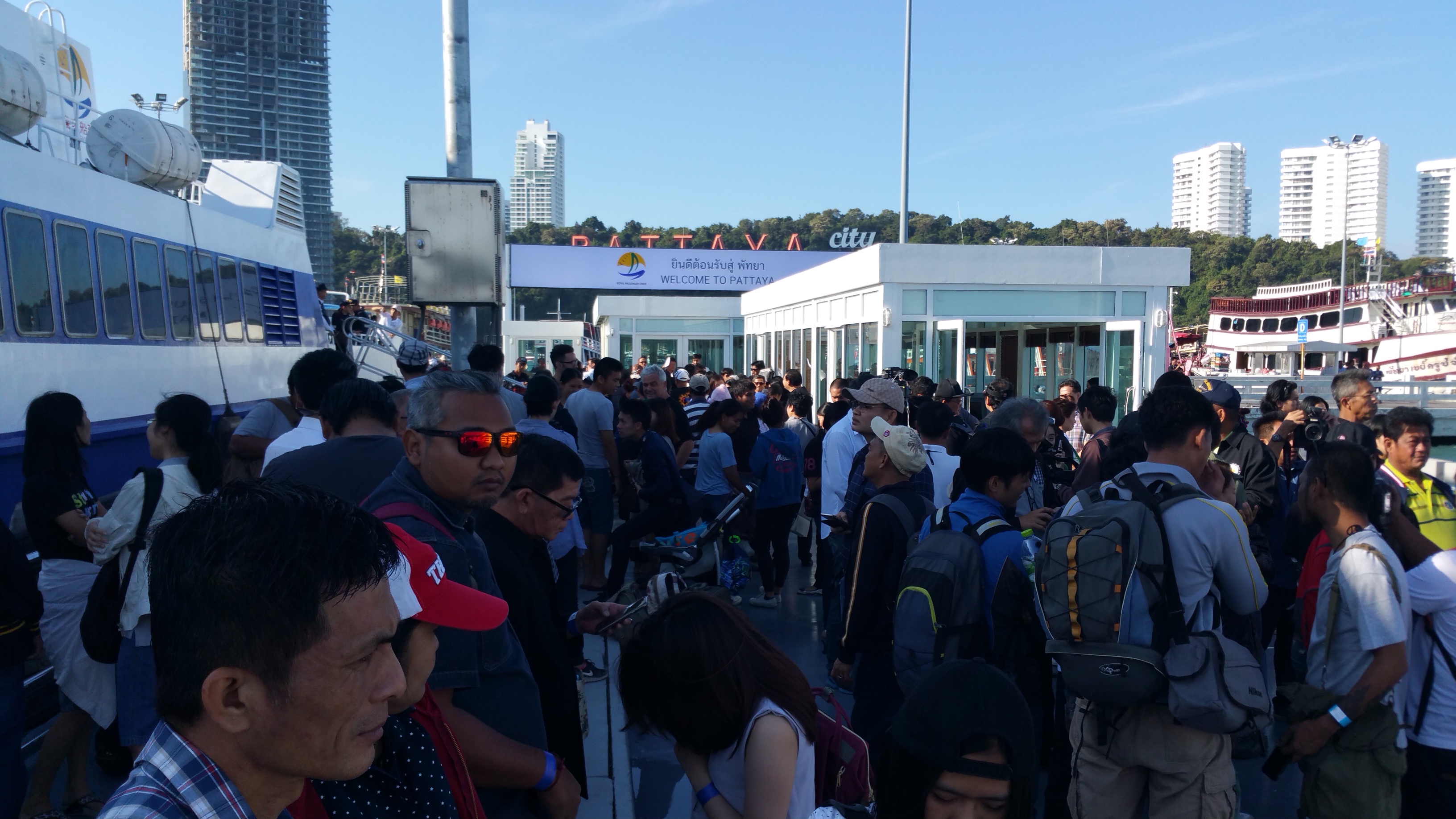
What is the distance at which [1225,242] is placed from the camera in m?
101

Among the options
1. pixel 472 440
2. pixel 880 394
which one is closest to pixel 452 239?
pixel 880 394

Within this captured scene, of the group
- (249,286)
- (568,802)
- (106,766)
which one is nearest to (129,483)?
(106,766)

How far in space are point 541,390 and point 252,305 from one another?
20.4ft

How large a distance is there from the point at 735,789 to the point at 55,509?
3493 millimetres

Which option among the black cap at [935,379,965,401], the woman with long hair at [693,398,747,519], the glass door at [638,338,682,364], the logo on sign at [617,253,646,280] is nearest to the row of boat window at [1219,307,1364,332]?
the logo on sign at [617,253,646,280]

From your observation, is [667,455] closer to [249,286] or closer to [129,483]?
[129,483]

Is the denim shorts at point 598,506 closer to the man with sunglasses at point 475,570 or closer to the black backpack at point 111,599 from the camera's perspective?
the black backpack at point 111,599

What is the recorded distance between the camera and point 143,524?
3.72 meters

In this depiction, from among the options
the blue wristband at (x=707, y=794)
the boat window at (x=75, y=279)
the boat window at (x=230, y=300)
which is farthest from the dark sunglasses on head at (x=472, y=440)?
the boat window at (x=230, y=300)

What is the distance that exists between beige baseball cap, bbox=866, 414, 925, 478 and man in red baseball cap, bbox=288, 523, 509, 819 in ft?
9.31

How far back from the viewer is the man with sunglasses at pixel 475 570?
2076 mm

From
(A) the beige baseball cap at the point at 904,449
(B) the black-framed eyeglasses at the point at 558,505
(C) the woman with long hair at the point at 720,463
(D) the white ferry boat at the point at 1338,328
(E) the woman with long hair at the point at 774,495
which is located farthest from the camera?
(D) the white ferry boat at the point at 1338,328

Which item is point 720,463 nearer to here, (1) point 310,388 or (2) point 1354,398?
(1) point 310,388

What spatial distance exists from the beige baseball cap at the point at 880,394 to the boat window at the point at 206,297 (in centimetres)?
732
